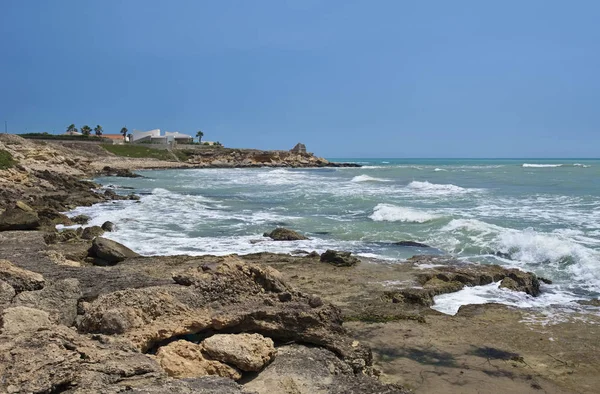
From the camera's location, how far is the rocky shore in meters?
3.92

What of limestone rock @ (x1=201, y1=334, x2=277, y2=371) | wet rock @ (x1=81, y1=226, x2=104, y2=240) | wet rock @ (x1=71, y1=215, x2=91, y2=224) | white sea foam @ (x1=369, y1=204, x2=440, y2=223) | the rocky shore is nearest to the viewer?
the rocky shore

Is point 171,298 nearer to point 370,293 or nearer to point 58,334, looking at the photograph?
point 58,334

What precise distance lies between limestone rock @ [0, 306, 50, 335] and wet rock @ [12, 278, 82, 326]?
0.22 m

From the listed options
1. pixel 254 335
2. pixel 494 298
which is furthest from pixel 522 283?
pixel 254 335

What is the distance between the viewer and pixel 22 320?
175 inches

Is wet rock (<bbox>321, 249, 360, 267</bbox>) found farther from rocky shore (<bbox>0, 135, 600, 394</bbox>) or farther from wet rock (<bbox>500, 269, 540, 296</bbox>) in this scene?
wet rock (<bbox>500, 269, 540, 296</bbox>)

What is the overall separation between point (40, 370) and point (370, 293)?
720 centimetres

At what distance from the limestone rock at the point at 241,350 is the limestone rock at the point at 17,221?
1104cm

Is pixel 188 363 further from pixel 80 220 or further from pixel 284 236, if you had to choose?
pixel 80 220

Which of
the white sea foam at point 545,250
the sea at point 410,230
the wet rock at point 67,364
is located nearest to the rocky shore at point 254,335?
the wet rock at point 67,364

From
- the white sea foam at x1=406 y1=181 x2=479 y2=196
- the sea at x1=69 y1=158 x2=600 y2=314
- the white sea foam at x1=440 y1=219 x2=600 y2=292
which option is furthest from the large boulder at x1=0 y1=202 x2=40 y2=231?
the white sea foam at x1=406 y1=181 x2=479 y2=196

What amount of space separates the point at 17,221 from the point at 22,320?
10701 millimetres

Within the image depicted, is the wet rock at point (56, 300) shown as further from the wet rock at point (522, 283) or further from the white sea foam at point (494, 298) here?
the wet rock at point (522, 283)

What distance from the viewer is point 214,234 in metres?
17.6
